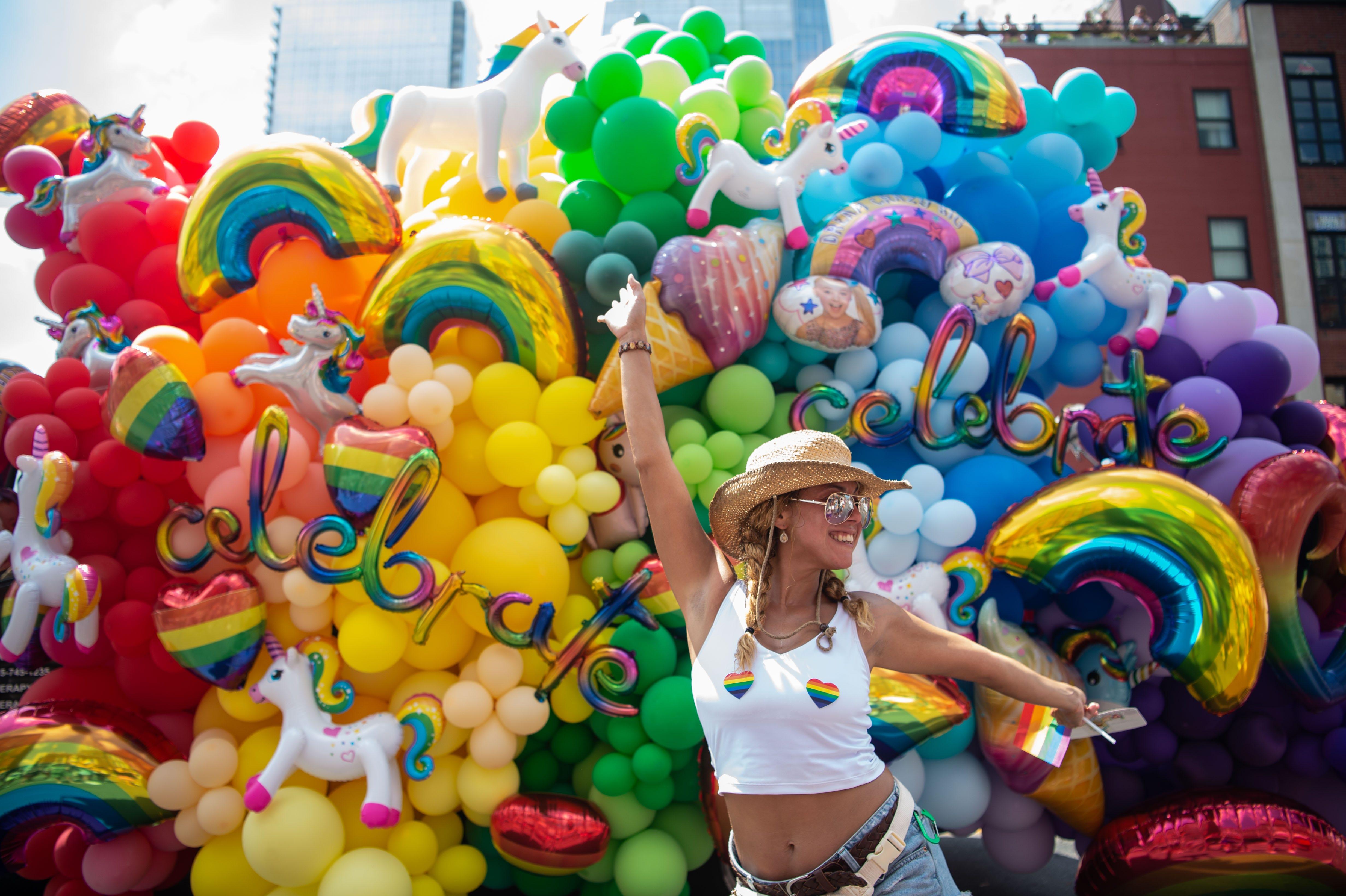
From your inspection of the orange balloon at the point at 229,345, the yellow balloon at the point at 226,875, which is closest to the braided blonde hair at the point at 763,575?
the yellow balloon at the point at 226,875

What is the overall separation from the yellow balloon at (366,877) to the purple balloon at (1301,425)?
4407 millimetres

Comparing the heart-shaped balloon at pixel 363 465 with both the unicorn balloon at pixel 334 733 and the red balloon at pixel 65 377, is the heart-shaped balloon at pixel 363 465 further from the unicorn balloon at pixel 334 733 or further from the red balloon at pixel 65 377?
the red balloon at pixel 65 377

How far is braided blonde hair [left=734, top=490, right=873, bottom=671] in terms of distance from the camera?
1877mm

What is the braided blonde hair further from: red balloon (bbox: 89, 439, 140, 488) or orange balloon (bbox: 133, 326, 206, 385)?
red balloon (bbox: 89, 439, 140, 488)

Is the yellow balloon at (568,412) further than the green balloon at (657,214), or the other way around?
the green balloon at (657,214)

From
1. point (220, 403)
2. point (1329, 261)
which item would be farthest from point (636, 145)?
point (1329, 261)

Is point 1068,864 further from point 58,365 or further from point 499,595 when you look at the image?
point 58,365

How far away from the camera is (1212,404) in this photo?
4031 millimetres

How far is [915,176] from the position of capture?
4629 mm

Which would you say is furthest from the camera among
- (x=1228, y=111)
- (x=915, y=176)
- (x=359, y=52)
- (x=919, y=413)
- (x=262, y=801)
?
(x=359, y=52)

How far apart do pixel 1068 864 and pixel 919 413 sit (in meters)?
3.09

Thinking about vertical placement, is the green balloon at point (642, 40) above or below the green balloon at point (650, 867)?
above

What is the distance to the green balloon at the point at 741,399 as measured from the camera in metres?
3.91

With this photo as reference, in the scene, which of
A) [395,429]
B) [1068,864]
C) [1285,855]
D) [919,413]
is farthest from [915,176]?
[1068,864]
